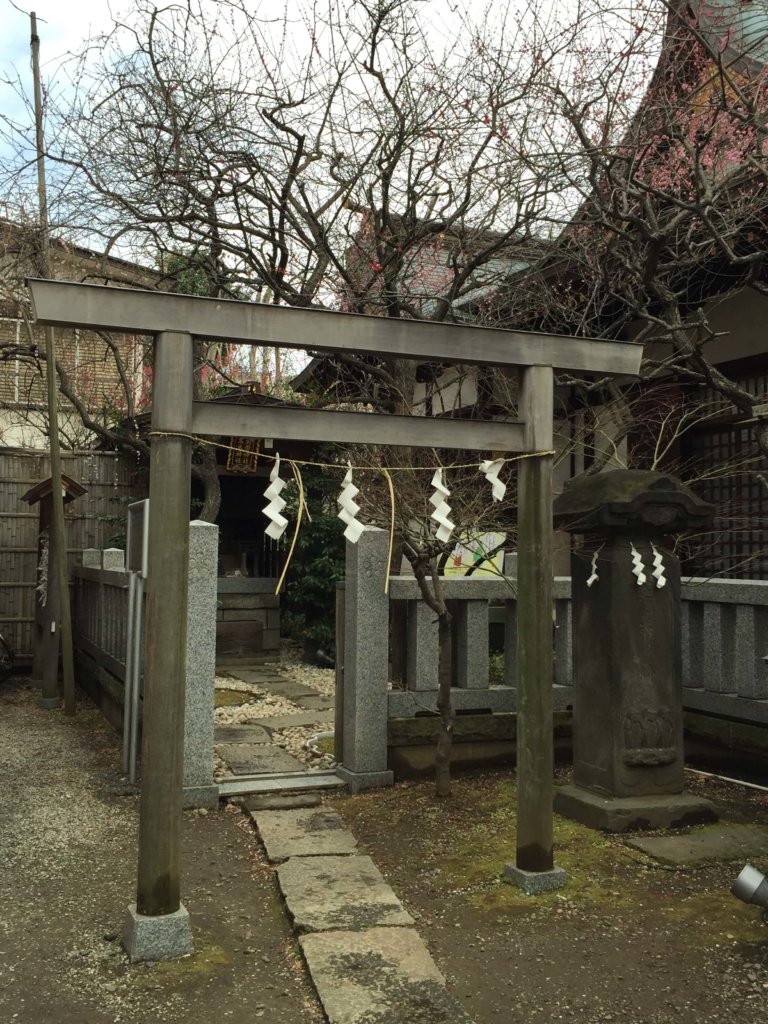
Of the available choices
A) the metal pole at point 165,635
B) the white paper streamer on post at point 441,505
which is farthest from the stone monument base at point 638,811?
the metal pole at point 165,635

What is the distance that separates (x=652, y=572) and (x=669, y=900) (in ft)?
→ 7.13

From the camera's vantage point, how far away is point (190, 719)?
639 centimetres

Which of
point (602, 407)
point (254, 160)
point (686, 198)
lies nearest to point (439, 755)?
point (602, 407)

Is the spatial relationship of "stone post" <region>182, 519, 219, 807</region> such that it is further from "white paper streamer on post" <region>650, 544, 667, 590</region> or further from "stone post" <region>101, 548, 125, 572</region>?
"stone post" <region>101, 548, 125, 572</region>

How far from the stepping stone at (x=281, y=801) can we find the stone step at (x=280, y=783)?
0.06 m

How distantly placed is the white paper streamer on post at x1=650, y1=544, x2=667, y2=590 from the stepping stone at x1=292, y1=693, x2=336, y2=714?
4961 millimetres

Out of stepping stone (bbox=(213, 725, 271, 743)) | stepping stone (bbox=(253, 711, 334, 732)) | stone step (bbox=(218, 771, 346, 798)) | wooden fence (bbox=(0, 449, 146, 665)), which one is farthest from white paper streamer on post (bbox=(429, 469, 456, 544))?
wooden fence (bbox=(0, 449, 146, 665))

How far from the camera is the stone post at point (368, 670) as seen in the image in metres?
6.74

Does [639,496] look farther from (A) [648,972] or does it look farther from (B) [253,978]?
(B) [253,978]

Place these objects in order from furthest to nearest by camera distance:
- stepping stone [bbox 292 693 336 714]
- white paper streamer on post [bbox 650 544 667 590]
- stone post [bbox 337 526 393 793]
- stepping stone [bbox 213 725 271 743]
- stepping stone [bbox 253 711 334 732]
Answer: stepping stone [bbox 292 693 336 714]
stepping stone [bbox 253 711 334 732]
stepping stone [bbox 213 725 271 743]
stone post [bbox 337 526 393 793]
white paper streamer on post [bbox 650 544 667 590]

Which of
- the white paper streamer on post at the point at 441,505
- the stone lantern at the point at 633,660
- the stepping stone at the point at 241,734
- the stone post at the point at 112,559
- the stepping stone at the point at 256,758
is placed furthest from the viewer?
the stone post at the point at 112,559

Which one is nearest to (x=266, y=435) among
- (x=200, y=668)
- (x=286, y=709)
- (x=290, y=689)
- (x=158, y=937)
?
(x=158, y=937)

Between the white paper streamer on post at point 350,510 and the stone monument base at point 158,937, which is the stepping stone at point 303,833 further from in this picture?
the white paper streamer on post at point 350,510

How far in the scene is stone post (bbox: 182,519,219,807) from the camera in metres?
6.34
